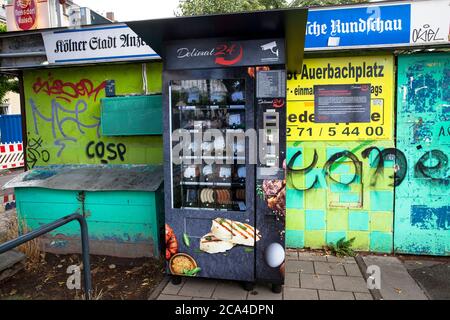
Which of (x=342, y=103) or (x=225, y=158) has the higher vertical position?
(x=342, y=103)

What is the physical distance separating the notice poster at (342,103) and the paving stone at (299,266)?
5.72ft

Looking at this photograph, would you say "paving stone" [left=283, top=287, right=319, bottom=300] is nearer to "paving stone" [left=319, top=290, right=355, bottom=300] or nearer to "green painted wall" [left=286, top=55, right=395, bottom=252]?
"paving stone" [left=319, top=290, right=355, bottom=300]

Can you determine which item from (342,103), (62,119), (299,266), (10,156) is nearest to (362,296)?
(299,266)

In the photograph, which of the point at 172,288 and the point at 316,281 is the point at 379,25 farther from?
the point at 172,288

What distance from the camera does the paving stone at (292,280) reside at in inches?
142

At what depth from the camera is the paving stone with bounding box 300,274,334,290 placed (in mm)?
3559

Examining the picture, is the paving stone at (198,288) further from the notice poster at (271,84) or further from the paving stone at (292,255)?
the notice poster at (271,84)

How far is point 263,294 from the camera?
3395 millimetres

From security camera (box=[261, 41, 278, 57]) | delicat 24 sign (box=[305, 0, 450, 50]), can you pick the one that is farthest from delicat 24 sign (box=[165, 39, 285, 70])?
delicat 24 sign (box=[305, 0, 450, 50])

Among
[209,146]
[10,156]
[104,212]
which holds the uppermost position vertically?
[209,146]

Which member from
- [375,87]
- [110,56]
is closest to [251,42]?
[375,87]

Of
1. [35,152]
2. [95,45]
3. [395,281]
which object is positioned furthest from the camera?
[35,152]

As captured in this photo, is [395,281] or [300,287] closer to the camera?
[300,287]

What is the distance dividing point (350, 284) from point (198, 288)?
5.19ft
